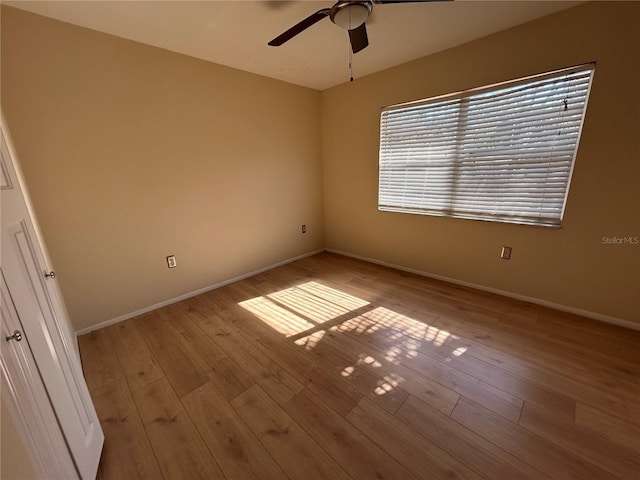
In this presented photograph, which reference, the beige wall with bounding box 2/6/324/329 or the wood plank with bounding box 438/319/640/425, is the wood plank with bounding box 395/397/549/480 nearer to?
the wood plank with bounding box 438/319/640/425

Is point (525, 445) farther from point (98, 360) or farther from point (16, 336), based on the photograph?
point (98, 360)

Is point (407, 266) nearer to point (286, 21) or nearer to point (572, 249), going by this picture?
point (572, 249)

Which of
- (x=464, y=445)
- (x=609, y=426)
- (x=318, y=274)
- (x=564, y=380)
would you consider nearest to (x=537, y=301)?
(x=564, y=380)

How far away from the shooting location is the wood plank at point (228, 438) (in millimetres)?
1163

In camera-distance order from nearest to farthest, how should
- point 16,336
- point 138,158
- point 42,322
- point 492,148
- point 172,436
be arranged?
point 16,336
point 42,322
point 172,436
point 138,158
point 492,148

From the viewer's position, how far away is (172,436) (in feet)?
4.35

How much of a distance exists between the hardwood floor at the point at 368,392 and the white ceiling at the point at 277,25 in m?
2.34

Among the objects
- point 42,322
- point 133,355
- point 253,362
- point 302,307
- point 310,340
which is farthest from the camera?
point 302,307

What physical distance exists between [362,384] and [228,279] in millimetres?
2028

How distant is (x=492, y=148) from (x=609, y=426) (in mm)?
2083

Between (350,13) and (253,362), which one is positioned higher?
Result: (350,13)

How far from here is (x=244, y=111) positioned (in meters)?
2.84

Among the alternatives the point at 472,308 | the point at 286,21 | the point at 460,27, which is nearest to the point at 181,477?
the point at 472,308

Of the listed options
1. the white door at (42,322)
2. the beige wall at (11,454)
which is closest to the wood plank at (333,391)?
the white door at (42,322)
